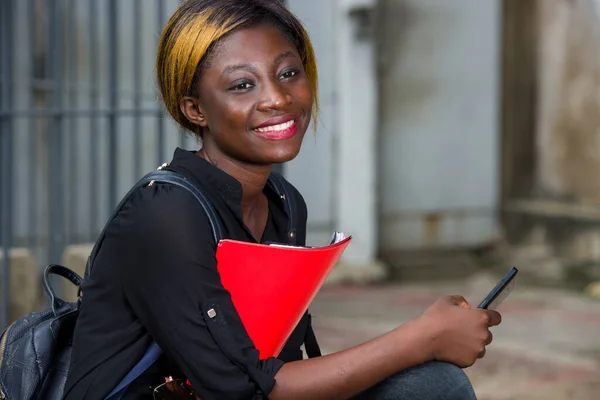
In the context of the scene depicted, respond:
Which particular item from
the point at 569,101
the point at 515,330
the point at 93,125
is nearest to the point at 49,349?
the point at 93,125

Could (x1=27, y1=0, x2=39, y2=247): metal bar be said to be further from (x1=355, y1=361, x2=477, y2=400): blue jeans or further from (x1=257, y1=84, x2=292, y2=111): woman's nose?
(x1=355, y1=361, x2=477, y2=400): blue jeans

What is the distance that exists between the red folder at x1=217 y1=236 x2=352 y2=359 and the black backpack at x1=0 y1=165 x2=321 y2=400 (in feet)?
0.22

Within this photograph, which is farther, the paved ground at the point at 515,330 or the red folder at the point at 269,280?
the paved ground at the point at 515,330

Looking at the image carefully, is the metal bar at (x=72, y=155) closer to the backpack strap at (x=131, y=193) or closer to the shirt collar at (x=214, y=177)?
the shirt collar at (x=214, y=177)

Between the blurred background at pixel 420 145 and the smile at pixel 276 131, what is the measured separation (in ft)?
12.8

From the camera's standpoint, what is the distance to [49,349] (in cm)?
212

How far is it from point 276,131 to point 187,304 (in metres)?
0.44

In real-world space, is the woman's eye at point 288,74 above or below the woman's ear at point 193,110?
above

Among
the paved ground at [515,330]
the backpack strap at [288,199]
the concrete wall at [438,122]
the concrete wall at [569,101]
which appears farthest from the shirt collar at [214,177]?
the concrete wall at [569,101]

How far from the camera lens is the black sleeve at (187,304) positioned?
199cm

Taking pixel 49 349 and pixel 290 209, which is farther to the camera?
pixel 290 209

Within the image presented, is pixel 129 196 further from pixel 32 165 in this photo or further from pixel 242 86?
pixel 32 165

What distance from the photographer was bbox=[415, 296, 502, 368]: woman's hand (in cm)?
206

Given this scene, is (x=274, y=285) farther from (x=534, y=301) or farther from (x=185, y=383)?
(x=534, y=301)
